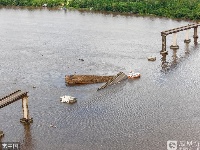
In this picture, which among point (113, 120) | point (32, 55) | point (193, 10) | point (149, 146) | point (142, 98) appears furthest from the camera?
point (193, 10)

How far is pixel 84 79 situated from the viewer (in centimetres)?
4859

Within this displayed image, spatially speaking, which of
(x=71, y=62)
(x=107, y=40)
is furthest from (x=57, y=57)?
(x=107, y=40)

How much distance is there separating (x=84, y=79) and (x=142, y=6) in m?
49.7

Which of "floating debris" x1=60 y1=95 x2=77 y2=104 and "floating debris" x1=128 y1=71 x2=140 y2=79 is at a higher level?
"floating debris" x1=128 y1=71 x2=140 y2=79

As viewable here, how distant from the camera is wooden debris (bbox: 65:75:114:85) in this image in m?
48.3

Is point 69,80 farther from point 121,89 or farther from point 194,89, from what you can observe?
point 194,89

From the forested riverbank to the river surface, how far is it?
27.8ft

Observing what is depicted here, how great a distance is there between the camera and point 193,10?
8906 centimetres

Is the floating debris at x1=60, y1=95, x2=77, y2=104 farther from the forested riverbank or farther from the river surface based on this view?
the forested riverbank

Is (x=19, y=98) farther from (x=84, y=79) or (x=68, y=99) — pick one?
(x=84, y=79)

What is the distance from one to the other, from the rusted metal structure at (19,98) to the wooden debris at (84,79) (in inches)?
404

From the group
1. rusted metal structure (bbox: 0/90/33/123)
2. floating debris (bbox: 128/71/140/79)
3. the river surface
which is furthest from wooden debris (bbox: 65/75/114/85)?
rusted metal structure (bbox: 0/90/33/123)

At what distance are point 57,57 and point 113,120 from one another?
2352 cm

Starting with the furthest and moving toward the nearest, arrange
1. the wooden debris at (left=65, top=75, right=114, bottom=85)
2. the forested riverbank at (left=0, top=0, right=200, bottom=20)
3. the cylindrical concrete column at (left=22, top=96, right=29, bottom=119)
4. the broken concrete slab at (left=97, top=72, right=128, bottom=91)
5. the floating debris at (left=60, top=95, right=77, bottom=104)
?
the forested riverbank at (left=0, top=0, right=200, bottom=20) < the wooden debris at (left=65, top=75, right=114, bottom=85) < the broken concrete slab at (left=97, top=72, right=128, bottom=91) < the floating debris at (left=60, top=95, right=77, bottom=104) < the cylindrical concrete column at (left=22, top=96, right=29, bottom=119)
